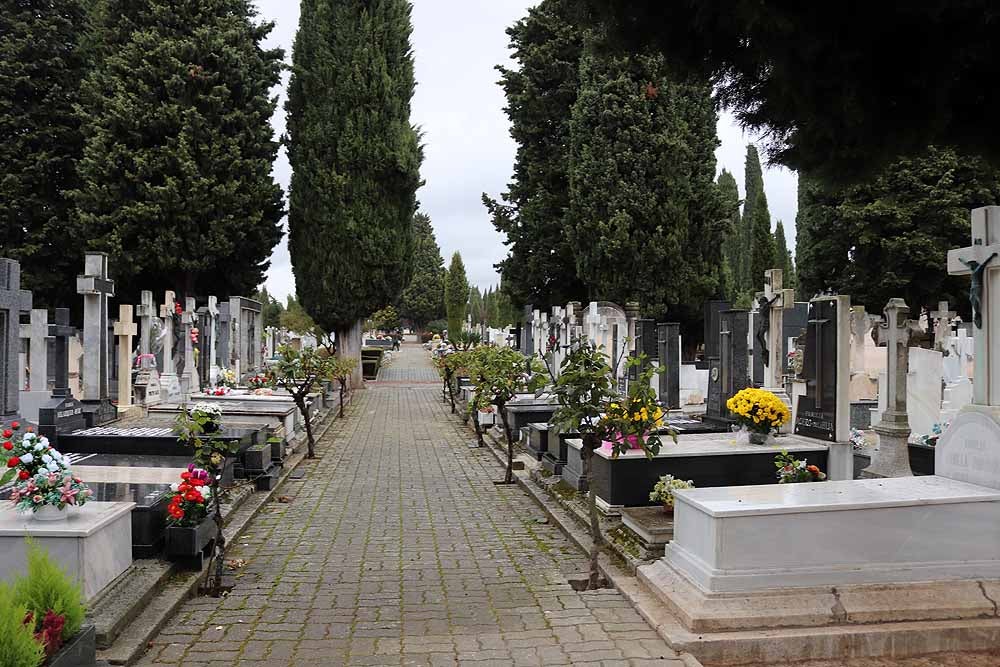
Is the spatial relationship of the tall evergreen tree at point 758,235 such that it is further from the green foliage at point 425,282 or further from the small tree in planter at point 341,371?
the green foliage at point 425,282

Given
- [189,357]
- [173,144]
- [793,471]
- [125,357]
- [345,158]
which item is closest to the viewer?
[793,471]

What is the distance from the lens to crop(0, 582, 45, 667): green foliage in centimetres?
275

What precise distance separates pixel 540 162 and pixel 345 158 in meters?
6.78

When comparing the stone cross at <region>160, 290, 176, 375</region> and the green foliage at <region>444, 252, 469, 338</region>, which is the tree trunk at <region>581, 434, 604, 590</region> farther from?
the green foliage at <region>444, 252, 469, 338</region>

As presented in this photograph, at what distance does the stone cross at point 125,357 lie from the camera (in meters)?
12.2

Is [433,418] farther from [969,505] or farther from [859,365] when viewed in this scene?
[969,505]

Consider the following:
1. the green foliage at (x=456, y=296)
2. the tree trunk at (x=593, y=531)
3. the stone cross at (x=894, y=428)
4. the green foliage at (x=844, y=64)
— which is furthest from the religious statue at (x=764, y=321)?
the green foliage at (x=456, y=296)

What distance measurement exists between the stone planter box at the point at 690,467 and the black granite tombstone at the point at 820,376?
294 mm

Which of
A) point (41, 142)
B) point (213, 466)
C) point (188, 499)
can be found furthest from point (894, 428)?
point (41, 142)

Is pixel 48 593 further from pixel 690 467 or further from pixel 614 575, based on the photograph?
pixel 690 467

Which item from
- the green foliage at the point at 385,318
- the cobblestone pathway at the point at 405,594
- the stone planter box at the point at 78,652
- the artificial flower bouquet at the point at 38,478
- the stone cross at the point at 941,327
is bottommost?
the cobblestone pathway at the point at 405,594

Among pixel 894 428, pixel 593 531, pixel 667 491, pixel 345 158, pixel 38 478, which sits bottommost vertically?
pixel 593 531

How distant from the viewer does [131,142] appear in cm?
2148

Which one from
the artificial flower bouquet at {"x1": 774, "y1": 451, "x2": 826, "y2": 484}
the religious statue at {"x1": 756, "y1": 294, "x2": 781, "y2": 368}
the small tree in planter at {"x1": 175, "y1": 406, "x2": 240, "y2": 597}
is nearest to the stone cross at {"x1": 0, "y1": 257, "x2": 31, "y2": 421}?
the small tree in planter at {"x1": 175, "y1": 406, "x2": 240, "y2": 597}
